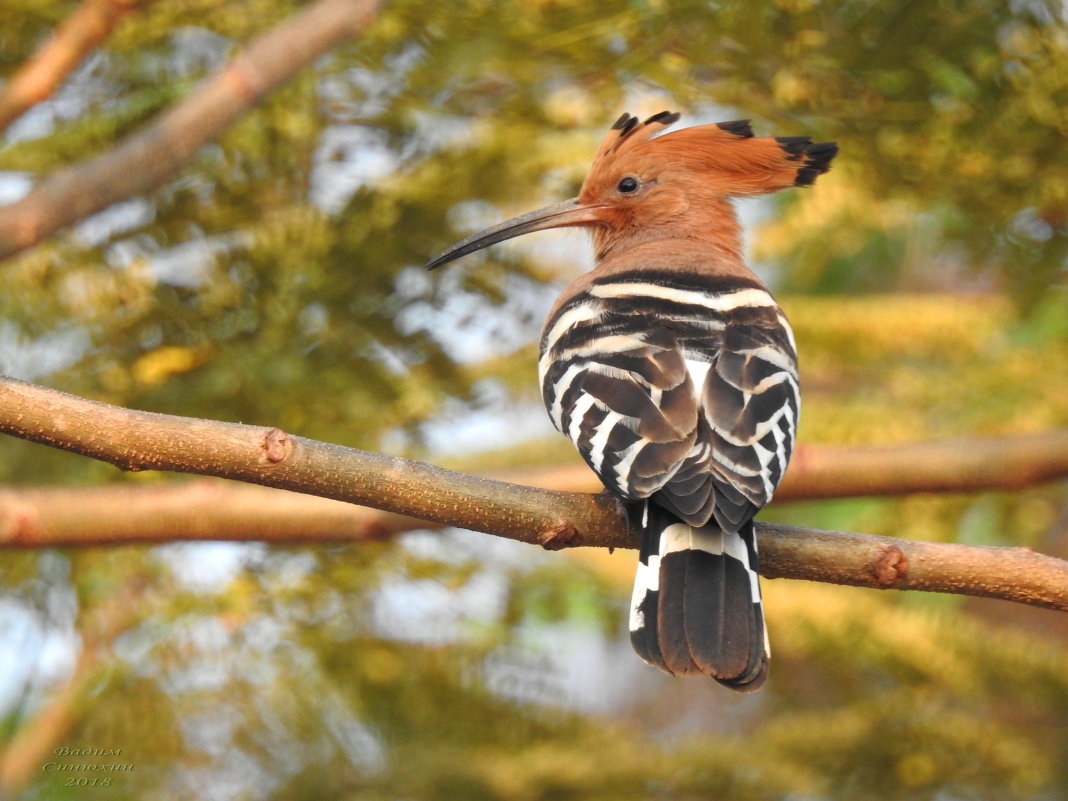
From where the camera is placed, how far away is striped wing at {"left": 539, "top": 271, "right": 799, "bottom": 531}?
1.50 meters

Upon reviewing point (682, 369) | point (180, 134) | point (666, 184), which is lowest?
point (666, 184)

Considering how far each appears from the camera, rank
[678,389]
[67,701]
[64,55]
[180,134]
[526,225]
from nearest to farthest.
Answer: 1. [678,389]
2. [180,134]
3. [64,55]
4. [67,701]
5. [526,225]

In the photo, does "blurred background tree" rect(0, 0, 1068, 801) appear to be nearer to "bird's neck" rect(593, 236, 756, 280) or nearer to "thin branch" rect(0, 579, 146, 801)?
"thin branch" rect(0, 579, 146, 801)

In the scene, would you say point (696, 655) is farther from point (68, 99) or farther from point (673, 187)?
point (68, 99)

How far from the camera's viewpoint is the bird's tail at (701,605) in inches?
56.1

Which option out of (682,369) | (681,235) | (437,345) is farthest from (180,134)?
(681,235)

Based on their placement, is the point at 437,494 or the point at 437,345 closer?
the point at 437,494

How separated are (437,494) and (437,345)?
0.85 meters

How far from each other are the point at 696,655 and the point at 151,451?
0.61 metres

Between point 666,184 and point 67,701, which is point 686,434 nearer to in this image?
point 666,184

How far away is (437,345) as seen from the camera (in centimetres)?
216

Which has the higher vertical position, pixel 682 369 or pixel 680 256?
pixel 682 369

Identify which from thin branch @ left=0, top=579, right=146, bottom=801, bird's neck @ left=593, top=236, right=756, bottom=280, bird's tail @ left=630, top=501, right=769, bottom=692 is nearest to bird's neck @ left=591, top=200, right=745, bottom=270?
bird's neck @ left=593, top=236, right=756, bottom=280

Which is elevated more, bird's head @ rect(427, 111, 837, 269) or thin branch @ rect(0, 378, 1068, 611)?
thin branch @ rect(0, 378, 1068, 611)
